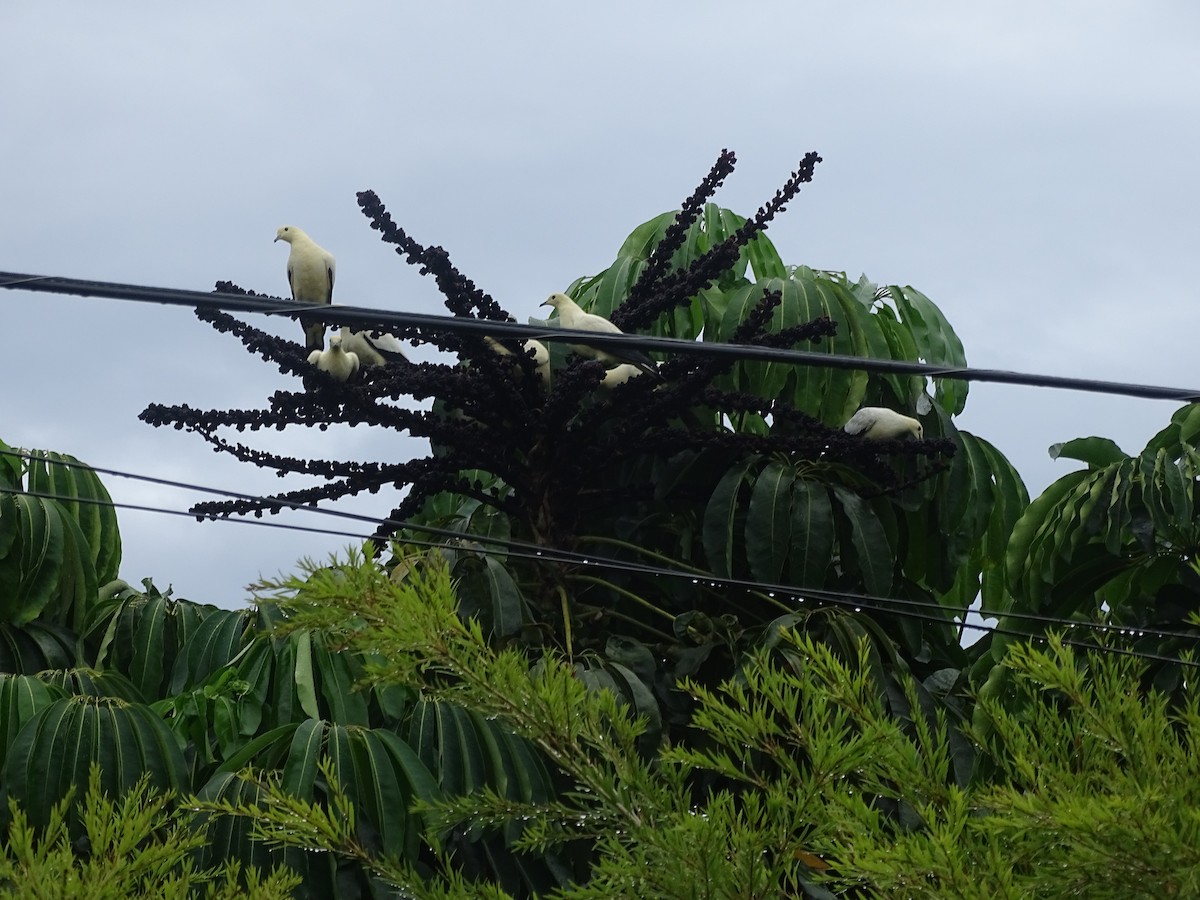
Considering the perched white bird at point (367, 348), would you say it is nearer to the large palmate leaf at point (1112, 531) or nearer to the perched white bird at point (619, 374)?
the perched white bird at point (619, 374)

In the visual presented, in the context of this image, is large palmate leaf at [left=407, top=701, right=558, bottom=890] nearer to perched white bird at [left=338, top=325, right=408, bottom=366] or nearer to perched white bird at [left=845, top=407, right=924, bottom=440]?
perched white bird at [left=845, top=407, right=924, bottom=440]

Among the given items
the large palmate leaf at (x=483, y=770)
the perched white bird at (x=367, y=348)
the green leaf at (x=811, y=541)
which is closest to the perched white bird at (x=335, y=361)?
the perched white bird at (x=367, y=348)

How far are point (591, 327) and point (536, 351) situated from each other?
0.34m

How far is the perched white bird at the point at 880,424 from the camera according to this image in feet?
14.0

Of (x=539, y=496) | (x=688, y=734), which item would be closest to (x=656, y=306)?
(x=539, y=496)

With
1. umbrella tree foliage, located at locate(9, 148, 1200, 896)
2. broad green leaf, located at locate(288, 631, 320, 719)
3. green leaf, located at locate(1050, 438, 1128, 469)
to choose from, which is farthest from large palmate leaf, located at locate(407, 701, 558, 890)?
green leaf, located at locate(1050, 438, 1128, 469)

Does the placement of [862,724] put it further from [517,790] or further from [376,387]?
[376,387]

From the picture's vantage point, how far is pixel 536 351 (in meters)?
4.07

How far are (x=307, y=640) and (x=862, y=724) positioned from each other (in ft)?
5.87

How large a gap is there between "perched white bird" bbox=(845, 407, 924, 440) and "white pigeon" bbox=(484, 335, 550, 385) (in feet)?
2.67

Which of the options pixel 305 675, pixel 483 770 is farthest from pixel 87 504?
pixel 483 770

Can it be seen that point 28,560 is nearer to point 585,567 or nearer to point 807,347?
point 585,567

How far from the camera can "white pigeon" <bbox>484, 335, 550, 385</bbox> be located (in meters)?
3.89

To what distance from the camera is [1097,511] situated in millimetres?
3828
